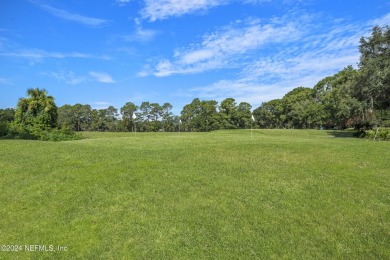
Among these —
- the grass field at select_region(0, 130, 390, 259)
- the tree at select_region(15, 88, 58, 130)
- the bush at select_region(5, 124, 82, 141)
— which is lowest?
the grass field at select_region(0, 130, 390, 259)

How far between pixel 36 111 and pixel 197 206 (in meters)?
34.5

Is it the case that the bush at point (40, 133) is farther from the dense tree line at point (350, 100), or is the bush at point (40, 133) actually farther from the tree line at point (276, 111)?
the dense tree line at point (350, 100)

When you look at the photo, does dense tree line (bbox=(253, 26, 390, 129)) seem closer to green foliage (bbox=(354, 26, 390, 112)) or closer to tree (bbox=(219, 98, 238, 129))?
green foliage (bbox=(354, 26, 390, 112))

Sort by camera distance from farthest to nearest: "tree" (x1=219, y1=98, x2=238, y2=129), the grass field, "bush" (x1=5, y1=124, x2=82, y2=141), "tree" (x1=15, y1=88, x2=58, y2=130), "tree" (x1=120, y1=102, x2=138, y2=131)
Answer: "tree" (x1=120, y1=102, x2=138, y2=131) < "tree" (x1=219, y1=98, x2=238, y2=129) < "tree" (x1=15, y1=88, x2=58, y2=130) < "bush" (x1=5, y1=124, x2=82, y2=141) < the grass field

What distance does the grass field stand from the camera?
907 cm

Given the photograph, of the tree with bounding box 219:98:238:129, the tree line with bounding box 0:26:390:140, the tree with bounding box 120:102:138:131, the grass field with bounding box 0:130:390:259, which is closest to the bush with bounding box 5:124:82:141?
the tree line with bounding box 0:26:390:140

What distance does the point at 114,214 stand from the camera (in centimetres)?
1087

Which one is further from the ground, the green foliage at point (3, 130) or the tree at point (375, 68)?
the tree at point (375, 68)

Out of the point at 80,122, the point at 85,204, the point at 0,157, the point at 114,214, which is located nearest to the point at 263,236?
the point at 114,214

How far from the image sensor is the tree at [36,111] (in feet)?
123

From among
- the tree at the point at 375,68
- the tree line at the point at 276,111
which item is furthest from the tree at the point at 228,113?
the tree at the point at 375,68

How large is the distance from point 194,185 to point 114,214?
12.2 ft

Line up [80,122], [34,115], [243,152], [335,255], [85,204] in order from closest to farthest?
[335,255] → [85,204] → [243,152] → [34,115] → [80,122]

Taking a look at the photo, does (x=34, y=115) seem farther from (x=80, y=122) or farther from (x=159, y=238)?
(x=80, y=122)
